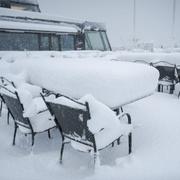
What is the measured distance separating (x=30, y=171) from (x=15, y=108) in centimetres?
61

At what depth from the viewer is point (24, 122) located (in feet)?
7.95

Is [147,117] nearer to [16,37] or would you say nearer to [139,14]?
[16,37]

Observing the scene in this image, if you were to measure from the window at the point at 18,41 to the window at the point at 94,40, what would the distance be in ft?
7.67

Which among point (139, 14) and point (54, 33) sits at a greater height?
point (139, 14)

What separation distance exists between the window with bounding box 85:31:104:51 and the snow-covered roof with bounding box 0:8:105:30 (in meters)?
0.23

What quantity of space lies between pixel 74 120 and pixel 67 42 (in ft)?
22.2

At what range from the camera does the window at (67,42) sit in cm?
820

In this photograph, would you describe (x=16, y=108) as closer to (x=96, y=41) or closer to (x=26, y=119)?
(x=26, y=119)

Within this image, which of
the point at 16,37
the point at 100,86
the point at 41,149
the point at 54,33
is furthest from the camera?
the point at 54,33

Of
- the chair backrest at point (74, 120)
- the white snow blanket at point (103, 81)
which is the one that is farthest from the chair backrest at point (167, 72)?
the chair backrest at point (74, 120)

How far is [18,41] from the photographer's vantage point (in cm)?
685

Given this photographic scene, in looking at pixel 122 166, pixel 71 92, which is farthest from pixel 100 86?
pixel 122 166

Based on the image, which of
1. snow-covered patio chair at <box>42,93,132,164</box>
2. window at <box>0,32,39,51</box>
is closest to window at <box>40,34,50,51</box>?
window at <box>0,32,39,51</box>

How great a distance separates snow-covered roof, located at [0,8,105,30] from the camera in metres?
7.13
